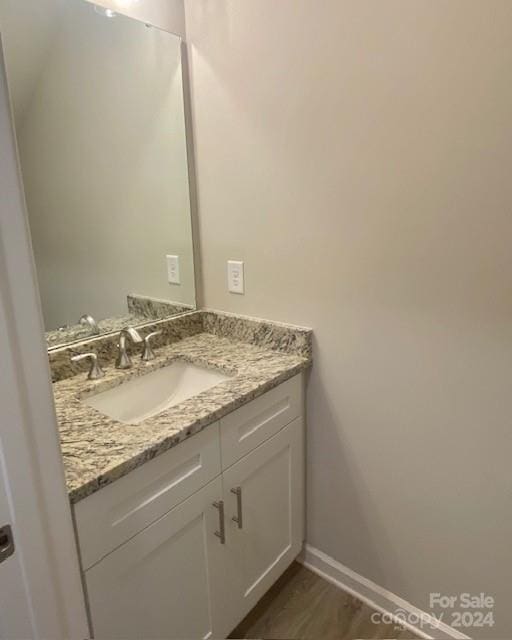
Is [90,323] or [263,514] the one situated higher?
[90,323]

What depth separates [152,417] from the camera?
1101 millimetres

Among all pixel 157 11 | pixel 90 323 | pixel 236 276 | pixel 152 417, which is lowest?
pixel 152 417

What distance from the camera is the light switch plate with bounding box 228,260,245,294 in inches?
A: 62.3

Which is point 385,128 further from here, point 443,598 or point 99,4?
point 443,598

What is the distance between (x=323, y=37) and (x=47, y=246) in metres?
1.04

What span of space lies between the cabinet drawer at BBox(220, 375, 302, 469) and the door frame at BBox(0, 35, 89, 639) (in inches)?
21.6

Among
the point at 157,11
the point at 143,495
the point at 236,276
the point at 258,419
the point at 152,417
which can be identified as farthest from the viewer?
the point at 236,276

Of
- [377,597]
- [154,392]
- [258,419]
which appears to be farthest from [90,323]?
[377,597]

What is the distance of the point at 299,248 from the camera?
141 centimetres

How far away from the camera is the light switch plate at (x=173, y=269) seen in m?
1.69

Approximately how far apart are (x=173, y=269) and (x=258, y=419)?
0.72 m

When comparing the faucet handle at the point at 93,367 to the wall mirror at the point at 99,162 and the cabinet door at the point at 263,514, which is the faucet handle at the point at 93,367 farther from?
the cabinet door at the point at 263,514

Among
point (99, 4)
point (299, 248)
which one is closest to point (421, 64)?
point (299, 248)

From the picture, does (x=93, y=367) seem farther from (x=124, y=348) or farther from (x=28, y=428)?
(x=28, y=428)
